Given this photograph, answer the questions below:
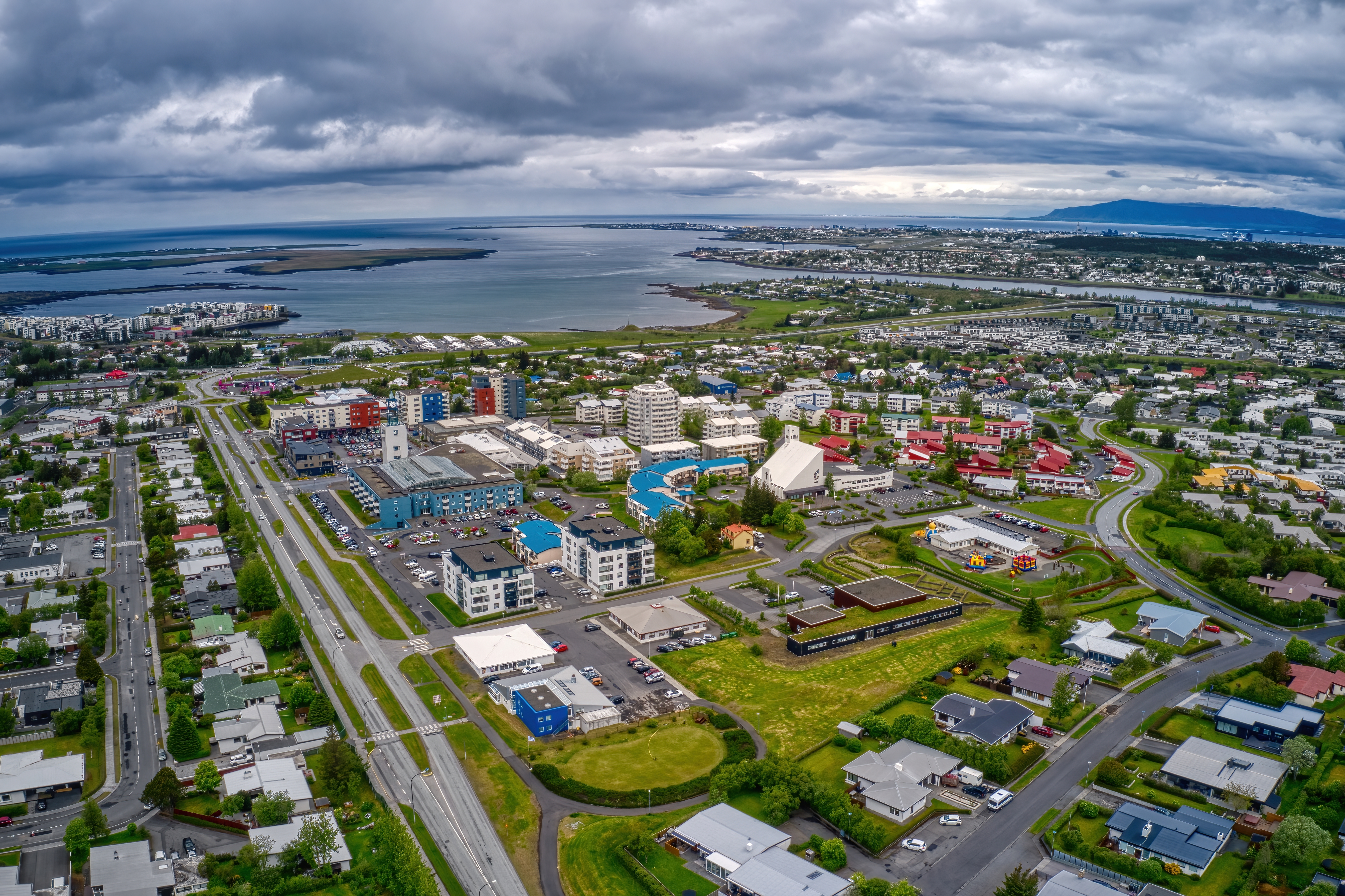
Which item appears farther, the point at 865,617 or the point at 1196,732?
the point at 865,617

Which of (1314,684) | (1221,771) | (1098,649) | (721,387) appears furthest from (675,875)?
(721,387)

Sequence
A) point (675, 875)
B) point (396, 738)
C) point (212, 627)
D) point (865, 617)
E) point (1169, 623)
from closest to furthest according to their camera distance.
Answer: point (675, 875) → point (396, 738) → point (212, 627) → point (1169, 623) → point (865, 617)

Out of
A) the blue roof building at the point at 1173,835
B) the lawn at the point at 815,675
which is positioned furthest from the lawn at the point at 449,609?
the blue roof building at the point at 1173,835

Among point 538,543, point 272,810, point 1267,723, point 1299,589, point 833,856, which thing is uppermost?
point 538,543

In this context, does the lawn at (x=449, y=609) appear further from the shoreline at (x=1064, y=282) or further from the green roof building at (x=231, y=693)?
the shoreline at (x=1064, y=282)

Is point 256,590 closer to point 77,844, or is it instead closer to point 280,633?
point 280,633

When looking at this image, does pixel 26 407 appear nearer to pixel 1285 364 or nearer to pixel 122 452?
pixel 122 452
